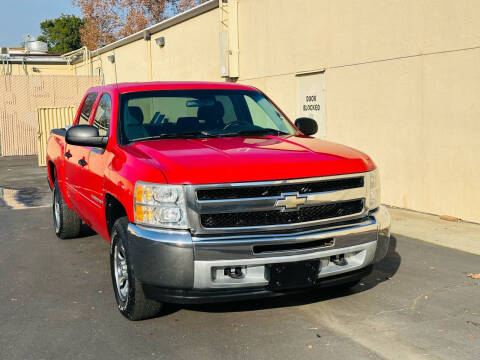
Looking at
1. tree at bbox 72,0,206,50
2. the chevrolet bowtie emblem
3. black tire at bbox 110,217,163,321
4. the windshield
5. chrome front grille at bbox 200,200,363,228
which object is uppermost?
tree at bbox 72,0,206,50

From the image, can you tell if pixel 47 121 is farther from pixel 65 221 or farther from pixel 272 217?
pixel 272 217

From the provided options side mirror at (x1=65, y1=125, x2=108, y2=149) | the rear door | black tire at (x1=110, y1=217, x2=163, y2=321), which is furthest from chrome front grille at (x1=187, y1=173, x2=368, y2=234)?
the rear door

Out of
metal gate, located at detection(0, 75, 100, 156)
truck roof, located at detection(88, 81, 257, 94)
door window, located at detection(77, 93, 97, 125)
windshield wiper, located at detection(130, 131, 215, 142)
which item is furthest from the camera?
metal gate, located at detection(0, 75, 100, 156)

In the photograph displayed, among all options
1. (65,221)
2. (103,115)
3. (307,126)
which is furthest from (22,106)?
(307,126)

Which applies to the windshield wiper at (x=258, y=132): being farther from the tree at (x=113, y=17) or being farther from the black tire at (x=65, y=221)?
the tree at (x=113, y=17)

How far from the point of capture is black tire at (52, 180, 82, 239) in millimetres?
7391

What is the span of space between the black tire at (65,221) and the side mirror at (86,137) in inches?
93.8

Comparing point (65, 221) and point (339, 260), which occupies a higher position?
point (339, 260)

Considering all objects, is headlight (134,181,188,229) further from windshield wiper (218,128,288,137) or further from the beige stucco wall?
the beige stucco wall

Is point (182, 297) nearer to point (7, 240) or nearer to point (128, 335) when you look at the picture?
point (128, 335)

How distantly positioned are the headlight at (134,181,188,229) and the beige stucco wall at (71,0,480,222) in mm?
5656

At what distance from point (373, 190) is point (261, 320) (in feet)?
4.45

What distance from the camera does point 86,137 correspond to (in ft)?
16.7

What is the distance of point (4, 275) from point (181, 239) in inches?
118
